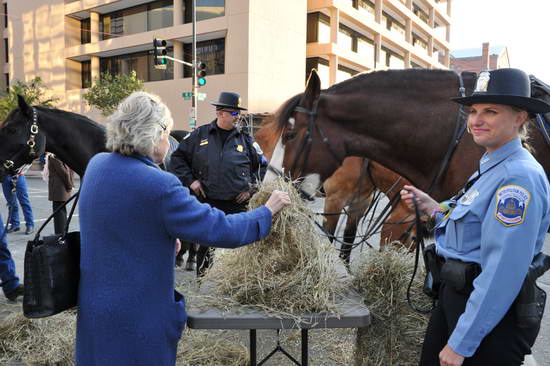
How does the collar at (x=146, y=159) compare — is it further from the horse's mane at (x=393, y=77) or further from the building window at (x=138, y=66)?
the building window at (x=138, y=66)

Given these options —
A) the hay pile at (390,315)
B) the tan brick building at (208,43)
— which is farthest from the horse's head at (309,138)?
the tan brick building at (208,43)

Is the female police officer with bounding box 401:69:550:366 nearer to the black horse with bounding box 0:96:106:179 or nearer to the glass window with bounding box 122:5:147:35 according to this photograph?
the black horse with bounding box 0:96:106:179

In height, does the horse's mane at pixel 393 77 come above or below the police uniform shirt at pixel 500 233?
above

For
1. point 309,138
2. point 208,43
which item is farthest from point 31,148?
point 208,43

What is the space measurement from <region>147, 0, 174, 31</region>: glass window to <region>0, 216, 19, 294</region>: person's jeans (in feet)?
76.9

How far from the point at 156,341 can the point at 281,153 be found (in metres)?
1.72

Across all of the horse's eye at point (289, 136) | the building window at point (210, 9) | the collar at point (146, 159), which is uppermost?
the building window at point (210, 9)

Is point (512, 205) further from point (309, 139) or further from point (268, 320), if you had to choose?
point (309, 139)

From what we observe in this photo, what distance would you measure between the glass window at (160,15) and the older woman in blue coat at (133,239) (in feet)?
84.4

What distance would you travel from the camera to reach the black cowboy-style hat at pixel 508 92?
4.90ft

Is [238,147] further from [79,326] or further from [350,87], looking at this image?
[79,326]

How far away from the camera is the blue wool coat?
1.63 meters

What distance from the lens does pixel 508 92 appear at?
1.54m

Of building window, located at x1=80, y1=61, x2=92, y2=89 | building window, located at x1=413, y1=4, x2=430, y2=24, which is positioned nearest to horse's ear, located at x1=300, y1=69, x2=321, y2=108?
building window, located at x1=80, y1=61, x2=92, y2=89
